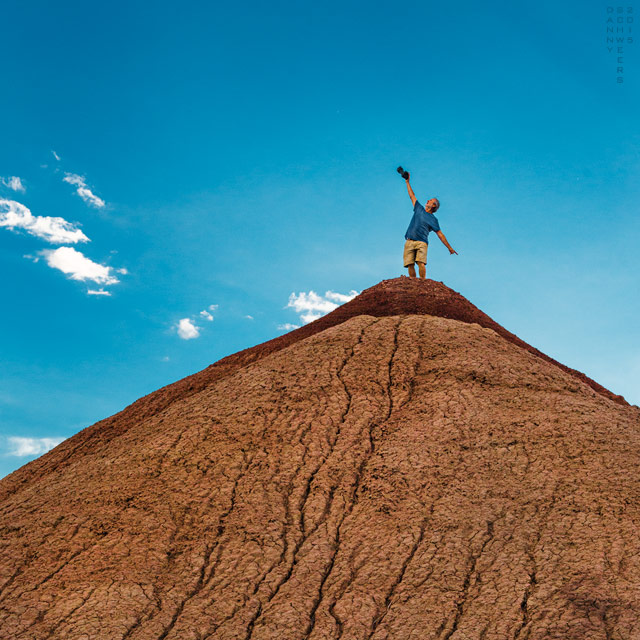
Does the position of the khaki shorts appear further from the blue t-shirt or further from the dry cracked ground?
the dry cracked ground

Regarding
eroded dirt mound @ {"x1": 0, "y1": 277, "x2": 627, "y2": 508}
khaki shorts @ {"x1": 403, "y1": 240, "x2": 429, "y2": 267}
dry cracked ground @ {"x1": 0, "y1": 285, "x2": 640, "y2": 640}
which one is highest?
khaki shorts @ {"x1": 403, "y1": 240, "x2": 429, "y2": 267}

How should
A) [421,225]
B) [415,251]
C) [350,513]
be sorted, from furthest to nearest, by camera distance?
[415,251] < [421,225] < [350,513]

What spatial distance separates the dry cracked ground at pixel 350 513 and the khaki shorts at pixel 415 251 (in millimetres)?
4304

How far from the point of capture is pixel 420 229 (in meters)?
19.5

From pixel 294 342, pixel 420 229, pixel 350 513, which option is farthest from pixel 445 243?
pixel 350 513

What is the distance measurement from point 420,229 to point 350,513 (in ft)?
32.3

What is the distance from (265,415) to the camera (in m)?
14.2

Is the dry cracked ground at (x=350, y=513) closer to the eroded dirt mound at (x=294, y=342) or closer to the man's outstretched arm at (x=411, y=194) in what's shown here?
the eroded dirt mound at (x=294, y=342)

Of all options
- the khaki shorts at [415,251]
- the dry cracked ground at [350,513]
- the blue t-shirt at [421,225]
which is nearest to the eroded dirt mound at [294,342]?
the khaki shorts at [415,251]

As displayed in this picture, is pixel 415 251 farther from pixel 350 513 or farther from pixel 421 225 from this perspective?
pixel 350 513

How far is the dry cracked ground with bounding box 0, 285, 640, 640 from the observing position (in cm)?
1016

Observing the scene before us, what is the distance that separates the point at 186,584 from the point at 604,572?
650 centimetres

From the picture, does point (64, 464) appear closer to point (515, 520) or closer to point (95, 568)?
point (95, 568)

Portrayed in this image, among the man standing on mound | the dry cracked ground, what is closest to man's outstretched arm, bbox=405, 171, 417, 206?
the man standing on mound
